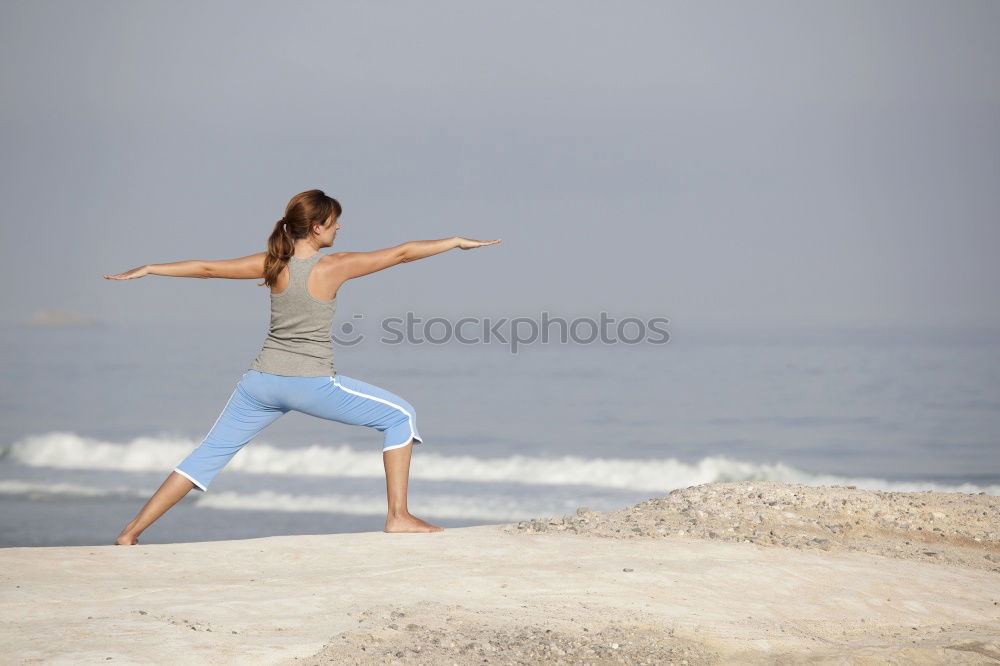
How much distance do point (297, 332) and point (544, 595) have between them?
191 cm

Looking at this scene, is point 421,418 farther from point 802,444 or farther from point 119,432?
point 802,444

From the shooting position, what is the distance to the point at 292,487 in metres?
16.5

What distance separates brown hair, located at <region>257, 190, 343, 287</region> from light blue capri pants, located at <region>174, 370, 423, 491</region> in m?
0.56

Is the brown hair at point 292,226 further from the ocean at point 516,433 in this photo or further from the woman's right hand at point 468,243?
the ocean at point 516,433

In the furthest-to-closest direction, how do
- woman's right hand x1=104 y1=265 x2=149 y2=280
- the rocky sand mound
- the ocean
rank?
the ocean
the rocky sand mound
woman's right hand x1=104 y1=265 x2=149 y2=280

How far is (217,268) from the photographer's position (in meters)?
5.82

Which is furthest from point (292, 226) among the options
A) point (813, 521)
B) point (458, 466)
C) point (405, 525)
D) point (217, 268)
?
point (458, 466)

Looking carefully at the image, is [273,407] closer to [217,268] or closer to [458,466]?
[217,268]

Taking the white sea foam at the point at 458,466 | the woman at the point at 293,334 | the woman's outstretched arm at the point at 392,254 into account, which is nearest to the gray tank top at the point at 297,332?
the woman at the point at 293,334

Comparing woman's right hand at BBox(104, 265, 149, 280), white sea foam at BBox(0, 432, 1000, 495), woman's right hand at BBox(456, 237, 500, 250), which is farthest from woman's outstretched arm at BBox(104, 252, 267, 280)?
white sea foam at BBox(0, 432, 1000, 495)

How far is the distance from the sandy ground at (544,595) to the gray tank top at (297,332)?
953 mm

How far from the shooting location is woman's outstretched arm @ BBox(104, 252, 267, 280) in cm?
576

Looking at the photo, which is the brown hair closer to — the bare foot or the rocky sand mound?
the bare foot

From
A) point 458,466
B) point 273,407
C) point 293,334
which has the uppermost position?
point 293,334
